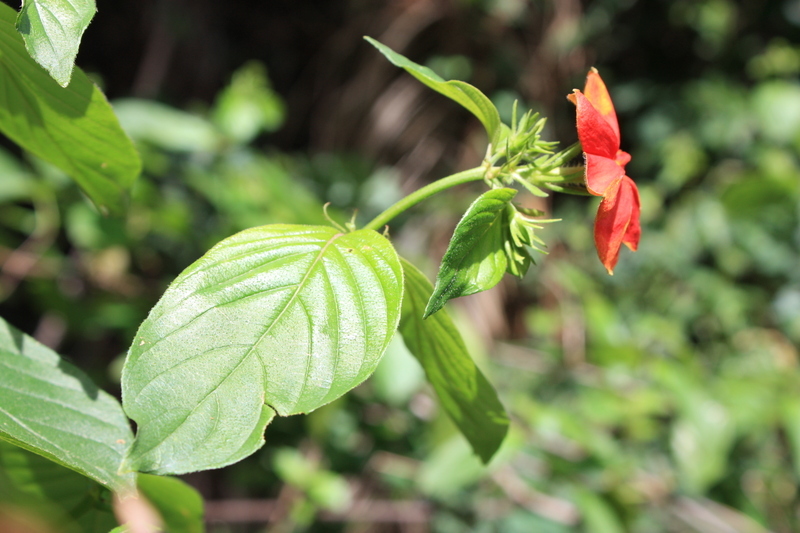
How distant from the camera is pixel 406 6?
2.73 meters

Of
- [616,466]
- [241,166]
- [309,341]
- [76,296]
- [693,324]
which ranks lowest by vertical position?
[693,324]

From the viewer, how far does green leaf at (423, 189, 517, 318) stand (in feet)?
1.41

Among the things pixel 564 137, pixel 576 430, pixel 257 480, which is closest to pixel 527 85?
pixel 564 137

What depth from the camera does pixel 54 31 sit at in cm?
40

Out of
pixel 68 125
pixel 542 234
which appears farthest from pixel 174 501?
pixel 542 234

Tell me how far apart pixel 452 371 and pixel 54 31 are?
15.4 inches

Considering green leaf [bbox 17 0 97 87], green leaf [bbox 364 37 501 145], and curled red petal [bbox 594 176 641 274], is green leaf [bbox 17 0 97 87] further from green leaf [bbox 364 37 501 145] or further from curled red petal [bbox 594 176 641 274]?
curled red petal [bbox 594 176 641 274]

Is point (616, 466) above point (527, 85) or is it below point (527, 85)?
below

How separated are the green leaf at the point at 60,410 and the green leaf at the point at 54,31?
239 millimetres

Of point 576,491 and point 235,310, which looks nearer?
point 235,310

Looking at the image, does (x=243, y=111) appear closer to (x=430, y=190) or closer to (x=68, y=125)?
(x=68, y=125)

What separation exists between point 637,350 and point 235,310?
148 cm

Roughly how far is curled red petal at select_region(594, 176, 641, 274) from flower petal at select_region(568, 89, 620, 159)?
29 mm

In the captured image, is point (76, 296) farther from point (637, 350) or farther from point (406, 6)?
point (406, 6)
